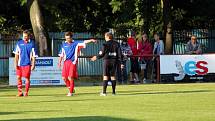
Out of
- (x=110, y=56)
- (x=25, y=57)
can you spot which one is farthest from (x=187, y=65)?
(x=25, y=57)

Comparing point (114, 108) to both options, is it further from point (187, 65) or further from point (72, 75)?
point (187, 65)

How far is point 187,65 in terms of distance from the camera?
2933 cm

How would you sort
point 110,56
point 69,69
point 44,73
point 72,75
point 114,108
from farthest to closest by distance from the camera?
point 44,73 → point 110,56 → point 69,69 → point 72,75 → point 114,108

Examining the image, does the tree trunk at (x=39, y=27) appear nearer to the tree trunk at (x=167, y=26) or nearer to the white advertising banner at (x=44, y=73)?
the white advertising banner at (x=44, y=73)

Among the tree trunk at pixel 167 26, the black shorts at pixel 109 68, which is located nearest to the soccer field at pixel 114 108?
the black shorts at pixel 109 68

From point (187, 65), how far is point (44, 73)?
6.58 meters

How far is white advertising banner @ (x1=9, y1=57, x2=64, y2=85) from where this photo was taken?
28.3 m

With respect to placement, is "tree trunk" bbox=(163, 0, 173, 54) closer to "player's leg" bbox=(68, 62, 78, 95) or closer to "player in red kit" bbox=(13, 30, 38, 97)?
"player's leg" bbox=(68, 62, 78, 95)

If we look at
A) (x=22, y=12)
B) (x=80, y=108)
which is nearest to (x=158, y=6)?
(x=22, y=12)

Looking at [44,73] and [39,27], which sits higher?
[39,27]

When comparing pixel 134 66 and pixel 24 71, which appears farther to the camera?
pixel 134 66

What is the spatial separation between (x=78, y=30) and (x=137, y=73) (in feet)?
60.3

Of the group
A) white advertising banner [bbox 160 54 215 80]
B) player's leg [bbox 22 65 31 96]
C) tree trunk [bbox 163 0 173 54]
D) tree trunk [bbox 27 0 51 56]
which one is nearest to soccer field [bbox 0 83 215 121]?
player's leg [bbox 22 65 31 96]

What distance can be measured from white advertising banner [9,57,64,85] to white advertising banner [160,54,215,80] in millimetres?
4849
